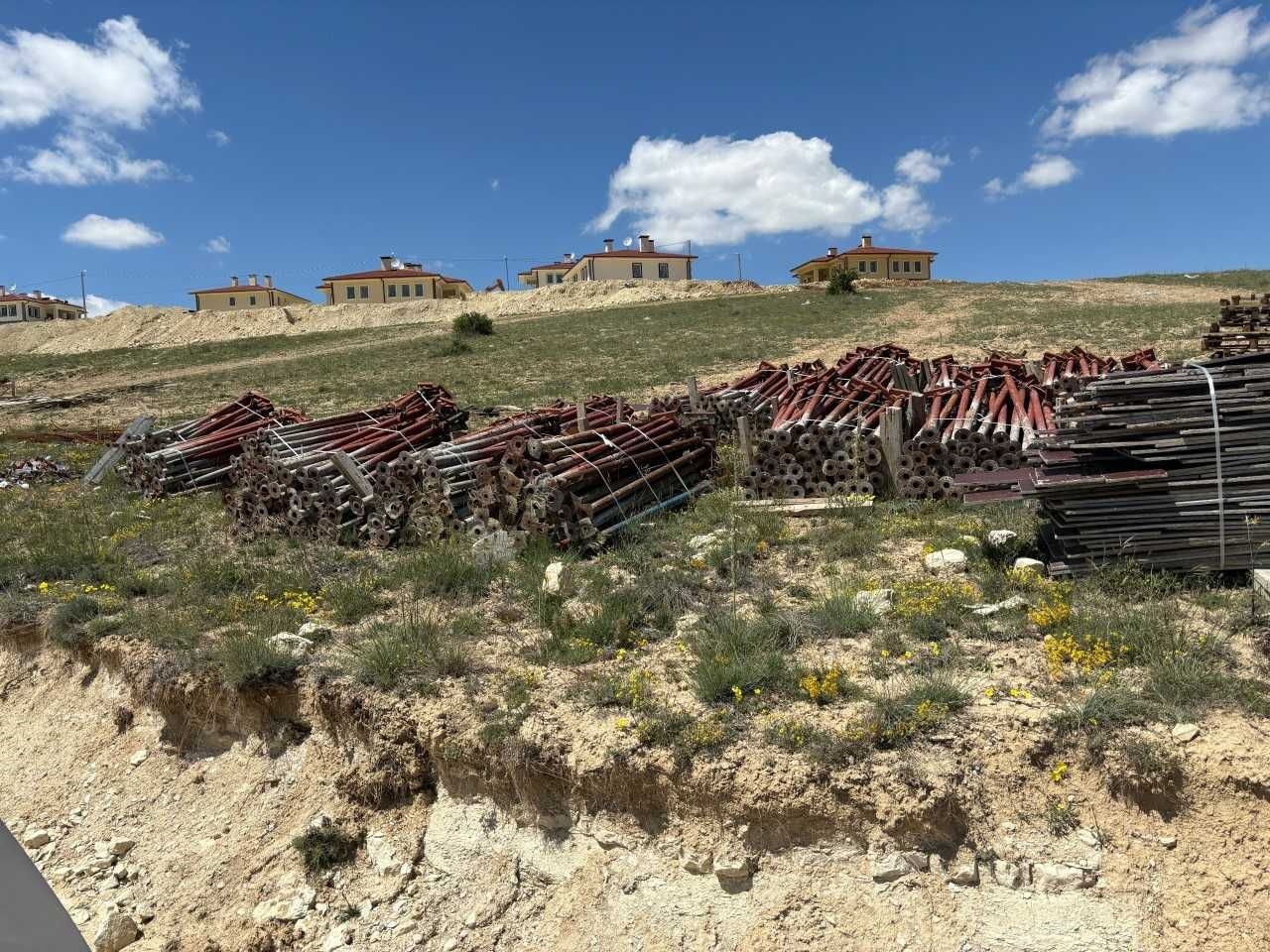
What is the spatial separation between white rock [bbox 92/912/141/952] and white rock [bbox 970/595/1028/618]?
18.8ft

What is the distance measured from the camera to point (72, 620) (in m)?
6.79

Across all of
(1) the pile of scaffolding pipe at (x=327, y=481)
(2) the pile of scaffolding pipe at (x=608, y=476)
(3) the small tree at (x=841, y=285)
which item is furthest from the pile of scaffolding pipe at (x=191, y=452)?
(3) the small tree at (x=841, y=285)

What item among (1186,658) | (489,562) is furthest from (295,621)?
(1186,658)

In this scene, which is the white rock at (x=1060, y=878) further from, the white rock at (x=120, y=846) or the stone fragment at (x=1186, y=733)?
the white rock at (x=120, y=846)

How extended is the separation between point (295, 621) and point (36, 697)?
A: 7.69ft

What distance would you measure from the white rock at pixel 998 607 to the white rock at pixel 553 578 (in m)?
3.14

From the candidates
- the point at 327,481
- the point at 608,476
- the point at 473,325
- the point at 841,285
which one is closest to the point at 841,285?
the point at 841,285

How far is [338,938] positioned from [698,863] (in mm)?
2065

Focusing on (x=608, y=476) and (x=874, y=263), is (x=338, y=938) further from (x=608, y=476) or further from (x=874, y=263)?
(x=874, y=263)

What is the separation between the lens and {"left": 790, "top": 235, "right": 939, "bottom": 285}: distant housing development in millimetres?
67188

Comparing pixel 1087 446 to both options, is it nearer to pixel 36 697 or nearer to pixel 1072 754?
pixel 1072 754

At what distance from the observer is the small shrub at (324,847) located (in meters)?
4.88

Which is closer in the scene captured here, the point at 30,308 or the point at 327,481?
the point at 327,481

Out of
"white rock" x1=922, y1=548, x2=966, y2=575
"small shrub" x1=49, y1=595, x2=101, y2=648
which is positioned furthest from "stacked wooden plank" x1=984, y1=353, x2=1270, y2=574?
"small shrub" x1=49, y1=595, x2=101, y2=648
